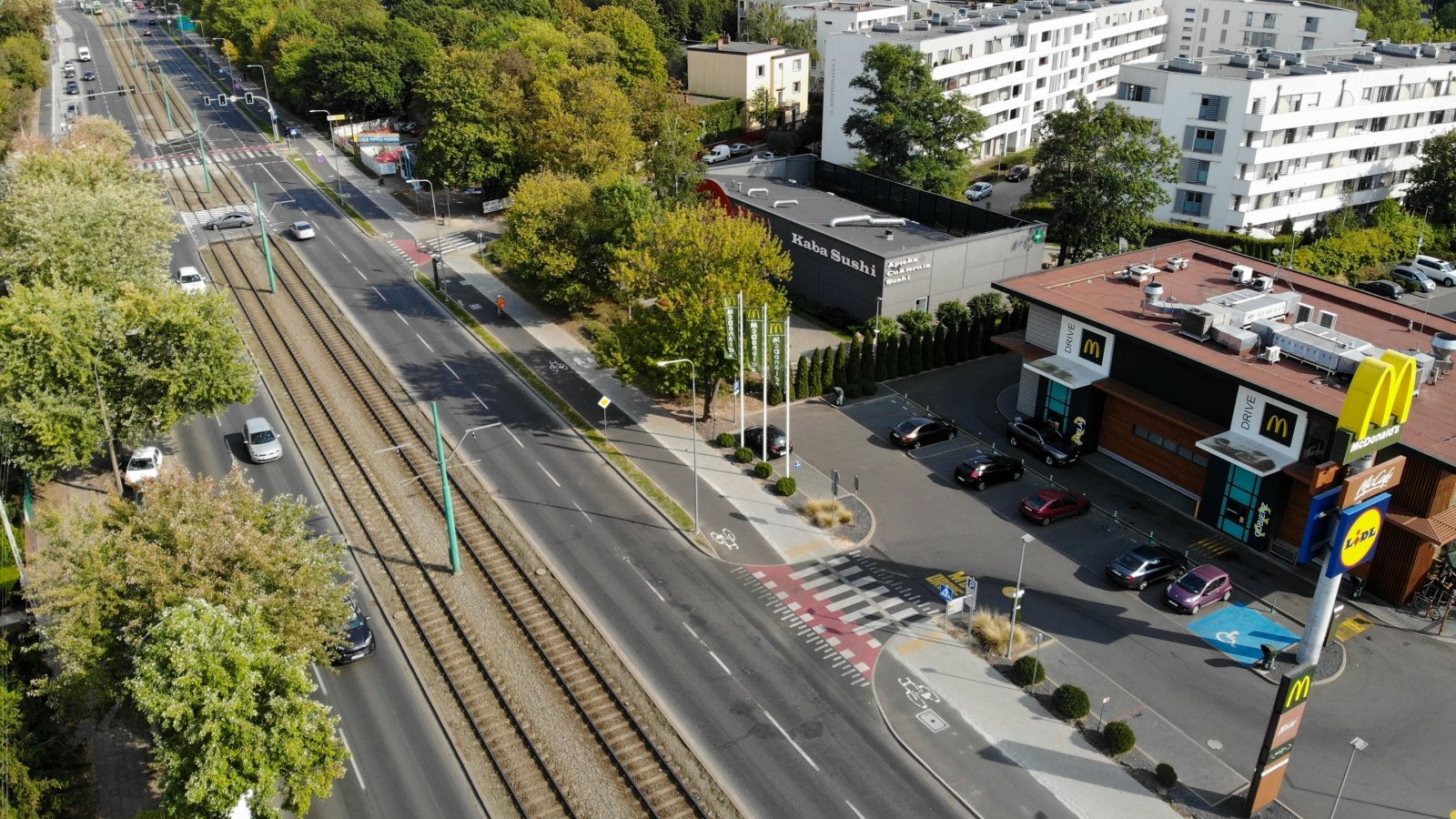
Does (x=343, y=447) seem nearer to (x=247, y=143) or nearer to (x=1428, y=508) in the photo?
(x=1428, y=508)

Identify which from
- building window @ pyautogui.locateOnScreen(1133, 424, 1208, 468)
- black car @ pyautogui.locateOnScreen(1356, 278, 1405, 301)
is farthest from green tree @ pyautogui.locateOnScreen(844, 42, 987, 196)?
building window @ pyautogui.locateOnScreen(1133, 424, 1208, 468)

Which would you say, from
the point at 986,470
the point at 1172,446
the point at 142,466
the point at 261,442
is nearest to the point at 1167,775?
the point at 986,470

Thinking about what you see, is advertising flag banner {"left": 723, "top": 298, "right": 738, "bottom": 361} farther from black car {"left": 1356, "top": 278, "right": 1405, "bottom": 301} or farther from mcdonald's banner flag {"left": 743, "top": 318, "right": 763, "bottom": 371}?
black car {"left": 1356, "top": 278, "right": 1405, "bottom": 301}

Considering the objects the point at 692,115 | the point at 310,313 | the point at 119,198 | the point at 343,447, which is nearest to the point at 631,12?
the point at 692,115

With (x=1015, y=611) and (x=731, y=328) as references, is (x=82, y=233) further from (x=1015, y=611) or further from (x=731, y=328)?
(x=1015, y=611)

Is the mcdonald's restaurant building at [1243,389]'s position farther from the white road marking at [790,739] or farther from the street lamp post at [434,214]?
the street lamp post at [434,214]
